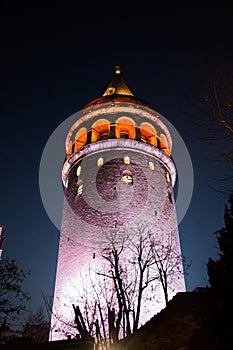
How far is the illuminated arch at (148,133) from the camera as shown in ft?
81.2

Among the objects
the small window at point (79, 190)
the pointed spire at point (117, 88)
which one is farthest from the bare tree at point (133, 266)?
the pointed spire at point (117, 88)

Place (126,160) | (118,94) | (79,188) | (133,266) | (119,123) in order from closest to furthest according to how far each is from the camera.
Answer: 1. (133,266)
2. (79,188)
3. (126,160)
4. (119,123)
5. (118,94)

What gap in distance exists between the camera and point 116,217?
19156 mm

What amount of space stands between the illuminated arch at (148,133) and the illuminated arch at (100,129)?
2.40 meters

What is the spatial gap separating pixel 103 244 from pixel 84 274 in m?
1.75

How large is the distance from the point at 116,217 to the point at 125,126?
779cm

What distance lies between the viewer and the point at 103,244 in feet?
60.8

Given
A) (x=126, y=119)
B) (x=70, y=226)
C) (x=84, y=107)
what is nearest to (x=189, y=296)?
(x=70, y=226)

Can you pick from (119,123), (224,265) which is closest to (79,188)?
(119,123)

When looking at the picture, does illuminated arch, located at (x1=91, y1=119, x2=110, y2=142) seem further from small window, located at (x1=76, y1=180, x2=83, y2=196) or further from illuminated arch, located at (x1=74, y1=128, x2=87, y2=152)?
small window, located at (x1=76, y1=180, x2=83, y2=196)

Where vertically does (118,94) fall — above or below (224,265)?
above

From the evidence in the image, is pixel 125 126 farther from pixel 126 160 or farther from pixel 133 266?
pixel 133 266

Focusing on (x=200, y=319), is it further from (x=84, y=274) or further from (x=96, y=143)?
(x=96, y=143)

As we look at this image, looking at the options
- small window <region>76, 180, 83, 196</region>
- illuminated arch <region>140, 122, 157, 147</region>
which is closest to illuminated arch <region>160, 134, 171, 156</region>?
illuminated arch <region>140, 122, 157, 147</region>
